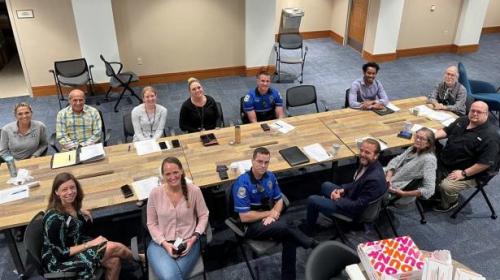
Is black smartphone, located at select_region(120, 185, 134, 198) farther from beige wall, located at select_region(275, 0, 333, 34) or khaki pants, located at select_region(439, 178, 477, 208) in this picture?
beige wall, located at select_region(275, 0, 333, 34)

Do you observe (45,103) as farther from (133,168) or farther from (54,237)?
(54,237)

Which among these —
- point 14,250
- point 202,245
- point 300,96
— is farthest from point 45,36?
point 202,245

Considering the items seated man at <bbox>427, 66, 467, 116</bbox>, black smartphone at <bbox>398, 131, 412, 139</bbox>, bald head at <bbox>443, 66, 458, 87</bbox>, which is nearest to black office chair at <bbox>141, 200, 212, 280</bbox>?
black smartphone at <bbox>398, 131, 412, 139</bbox>

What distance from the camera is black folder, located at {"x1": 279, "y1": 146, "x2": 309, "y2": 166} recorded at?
388cm

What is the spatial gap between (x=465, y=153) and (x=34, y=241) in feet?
12.9

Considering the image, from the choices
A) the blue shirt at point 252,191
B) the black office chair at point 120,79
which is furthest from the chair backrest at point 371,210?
the black office chair at point 120,79

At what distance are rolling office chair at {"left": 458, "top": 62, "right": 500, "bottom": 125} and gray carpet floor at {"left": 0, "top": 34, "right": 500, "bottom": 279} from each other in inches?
49.4

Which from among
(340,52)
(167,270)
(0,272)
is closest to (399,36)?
(340,52)

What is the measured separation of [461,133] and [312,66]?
192 inches

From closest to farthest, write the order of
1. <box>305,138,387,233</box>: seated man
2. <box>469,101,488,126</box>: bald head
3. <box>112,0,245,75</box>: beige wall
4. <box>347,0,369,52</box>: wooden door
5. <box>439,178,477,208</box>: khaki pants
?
<box>305,138,387,233</box>: seated man < <box>469,101,488,126</box>: bald head < <box>439,178,477,208</box>: khaki pants < <box>112,0,245,75</box>: beige wall < <box>347,0,369,52</box>: wooden door

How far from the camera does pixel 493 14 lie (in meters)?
10.8

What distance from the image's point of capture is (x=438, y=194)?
4.39 metres

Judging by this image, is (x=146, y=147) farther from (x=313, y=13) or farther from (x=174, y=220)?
(x=313, y=13)

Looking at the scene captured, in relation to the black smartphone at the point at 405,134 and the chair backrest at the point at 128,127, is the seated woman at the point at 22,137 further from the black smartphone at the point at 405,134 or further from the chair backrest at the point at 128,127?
the black smartphone at the point at 405,134
